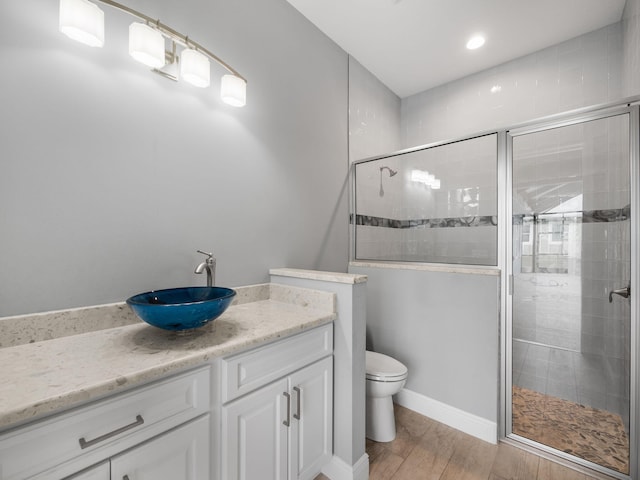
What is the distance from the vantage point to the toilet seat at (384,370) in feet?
5.50

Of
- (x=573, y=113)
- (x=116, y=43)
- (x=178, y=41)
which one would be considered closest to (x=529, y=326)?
(x=573, y=113)

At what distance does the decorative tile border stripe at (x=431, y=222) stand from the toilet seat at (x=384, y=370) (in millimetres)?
1071

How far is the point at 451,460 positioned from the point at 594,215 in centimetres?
161

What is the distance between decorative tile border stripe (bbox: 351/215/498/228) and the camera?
6.38ft

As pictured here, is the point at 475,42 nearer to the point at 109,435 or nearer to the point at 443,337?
the point at 443,337

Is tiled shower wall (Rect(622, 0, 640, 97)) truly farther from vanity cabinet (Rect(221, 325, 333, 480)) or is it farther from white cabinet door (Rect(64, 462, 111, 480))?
white cabinet door (Rect(64, 462, 111, 480))

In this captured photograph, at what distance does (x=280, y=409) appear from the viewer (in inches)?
45.8

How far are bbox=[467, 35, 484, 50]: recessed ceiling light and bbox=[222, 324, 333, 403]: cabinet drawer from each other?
242 centimetres

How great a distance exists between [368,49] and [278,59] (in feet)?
3.14

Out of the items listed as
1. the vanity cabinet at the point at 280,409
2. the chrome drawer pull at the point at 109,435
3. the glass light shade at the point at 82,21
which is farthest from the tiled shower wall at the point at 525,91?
the chrome drawer pull at the point at 109,435

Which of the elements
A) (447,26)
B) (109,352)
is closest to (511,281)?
(447,26)

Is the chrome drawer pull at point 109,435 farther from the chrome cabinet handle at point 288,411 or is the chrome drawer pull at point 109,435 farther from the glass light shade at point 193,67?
the glass light shade at point 193,67

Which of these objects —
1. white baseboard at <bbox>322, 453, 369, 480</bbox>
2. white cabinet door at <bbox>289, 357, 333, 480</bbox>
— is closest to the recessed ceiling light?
white cabinet door at <bbox>289, 357, 333, 480</bbox>

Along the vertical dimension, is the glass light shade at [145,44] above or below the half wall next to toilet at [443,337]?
above
